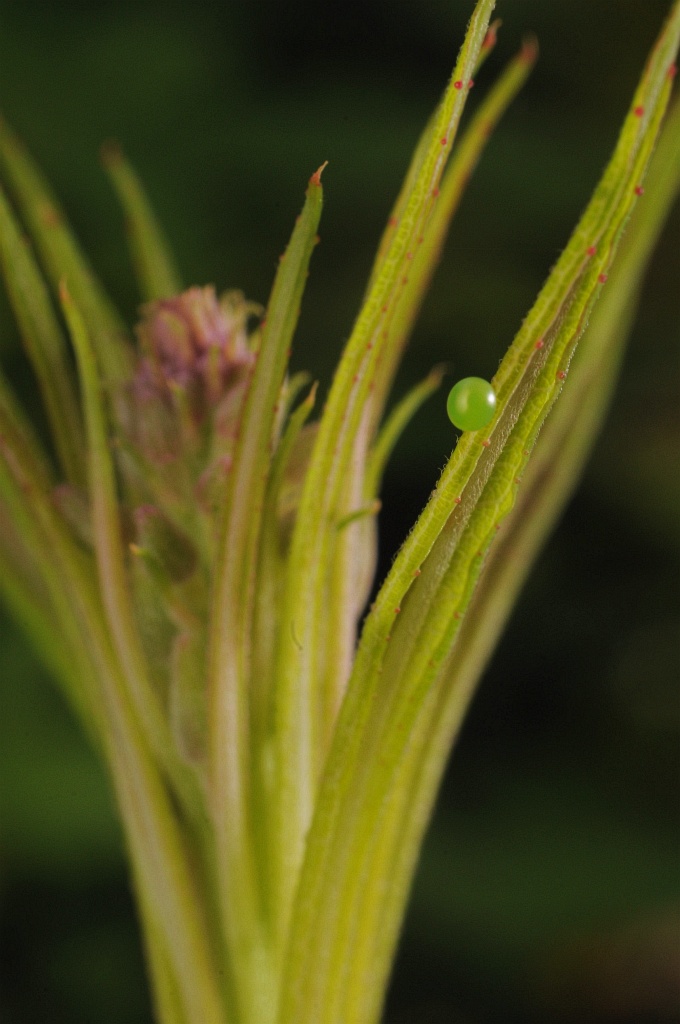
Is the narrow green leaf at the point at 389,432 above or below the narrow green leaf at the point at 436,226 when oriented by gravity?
below

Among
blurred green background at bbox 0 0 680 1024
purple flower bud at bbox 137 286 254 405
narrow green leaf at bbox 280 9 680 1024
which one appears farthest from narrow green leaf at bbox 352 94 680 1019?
blurred green background at bbox 0 0 680 1024

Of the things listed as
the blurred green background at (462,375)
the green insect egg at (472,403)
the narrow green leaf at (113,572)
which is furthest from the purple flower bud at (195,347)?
the blurred green background at (462,375)

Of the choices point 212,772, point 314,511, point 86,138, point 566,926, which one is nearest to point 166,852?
point 212,772

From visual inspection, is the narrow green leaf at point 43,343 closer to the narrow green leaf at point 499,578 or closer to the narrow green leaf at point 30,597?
the narrow green leaf at point 30,597

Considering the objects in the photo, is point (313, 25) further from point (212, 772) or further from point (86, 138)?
point (212, 772)

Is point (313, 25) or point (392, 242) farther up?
point (313, 25)

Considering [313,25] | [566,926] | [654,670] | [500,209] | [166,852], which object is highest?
[313,25]
